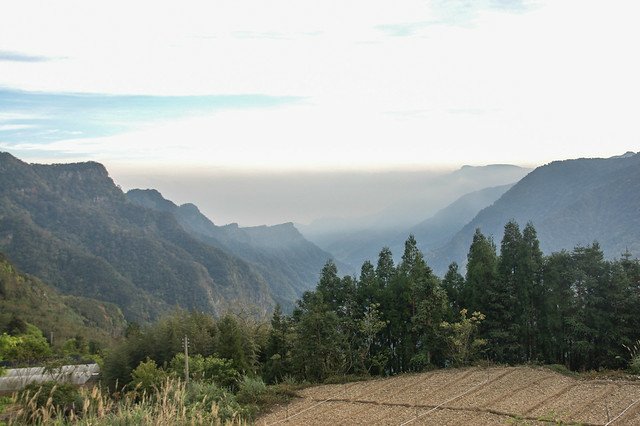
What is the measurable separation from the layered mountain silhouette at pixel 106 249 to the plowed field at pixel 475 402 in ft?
201

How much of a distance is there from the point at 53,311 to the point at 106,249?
4942 cm

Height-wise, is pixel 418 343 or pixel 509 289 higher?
pixel 509 289

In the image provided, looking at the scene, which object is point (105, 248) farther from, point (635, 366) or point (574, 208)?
point (635, 366)

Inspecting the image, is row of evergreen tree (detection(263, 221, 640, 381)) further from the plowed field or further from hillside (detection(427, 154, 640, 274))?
hillside (detection(427, 154, 640, 274))

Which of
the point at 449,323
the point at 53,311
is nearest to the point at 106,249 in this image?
the point at 53,311

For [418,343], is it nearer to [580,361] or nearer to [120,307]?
[580,361]

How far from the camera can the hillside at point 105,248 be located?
8731cm

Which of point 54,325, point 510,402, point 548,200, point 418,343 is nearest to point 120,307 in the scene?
point 54,325

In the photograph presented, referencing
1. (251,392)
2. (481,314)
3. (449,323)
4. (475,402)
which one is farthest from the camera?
(449,323)

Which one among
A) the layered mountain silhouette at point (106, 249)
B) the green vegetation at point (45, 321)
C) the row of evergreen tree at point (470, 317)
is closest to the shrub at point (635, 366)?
the row of evergreen tree at point (470, 317)

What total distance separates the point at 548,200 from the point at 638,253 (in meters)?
83.7

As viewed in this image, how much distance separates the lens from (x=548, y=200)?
168 metres

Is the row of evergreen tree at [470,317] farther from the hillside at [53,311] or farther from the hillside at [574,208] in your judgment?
the hillside at [574,208]

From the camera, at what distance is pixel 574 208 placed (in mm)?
130875
